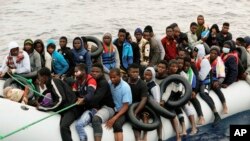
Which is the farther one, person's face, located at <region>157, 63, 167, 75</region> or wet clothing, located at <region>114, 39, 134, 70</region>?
wet clothing, located at <region>114, 39, 134, 70</region>

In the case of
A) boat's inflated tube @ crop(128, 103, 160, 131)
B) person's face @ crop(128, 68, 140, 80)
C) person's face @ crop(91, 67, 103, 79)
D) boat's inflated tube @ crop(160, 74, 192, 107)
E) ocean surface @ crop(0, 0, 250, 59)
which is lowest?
boat's inflated tube @ crop(128, 103, 160, 131)

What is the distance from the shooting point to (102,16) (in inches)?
827

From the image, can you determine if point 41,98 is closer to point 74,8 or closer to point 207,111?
point 207,111

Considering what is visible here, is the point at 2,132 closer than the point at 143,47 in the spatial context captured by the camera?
Yes

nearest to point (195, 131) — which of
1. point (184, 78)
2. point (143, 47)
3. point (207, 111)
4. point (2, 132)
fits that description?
point (207, 111)

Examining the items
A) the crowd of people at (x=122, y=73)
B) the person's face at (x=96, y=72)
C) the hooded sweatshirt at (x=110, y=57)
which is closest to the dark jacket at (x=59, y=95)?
the crowd of people at (x=122, y=73)

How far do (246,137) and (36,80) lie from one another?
393 centimetres

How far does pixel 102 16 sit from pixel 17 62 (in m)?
13.6

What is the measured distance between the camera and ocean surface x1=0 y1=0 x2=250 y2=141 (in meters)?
18.6

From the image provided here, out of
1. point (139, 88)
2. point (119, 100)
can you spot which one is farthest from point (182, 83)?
point (119, 100)

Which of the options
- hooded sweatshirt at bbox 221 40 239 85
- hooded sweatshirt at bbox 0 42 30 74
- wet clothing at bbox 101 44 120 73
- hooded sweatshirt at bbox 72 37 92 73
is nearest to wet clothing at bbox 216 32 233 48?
hooded sweatshirt at bbox 221 40 239 85

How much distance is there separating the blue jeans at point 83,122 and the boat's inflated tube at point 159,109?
1.03 meters

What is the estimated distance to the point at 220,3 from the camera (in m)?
24.8

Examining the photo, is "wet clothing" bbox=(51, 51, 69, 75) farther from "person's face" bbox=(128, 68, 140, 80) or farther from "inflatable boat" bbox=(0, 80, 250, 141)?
"person's face" bbox=(128, 68, 140, 80)
